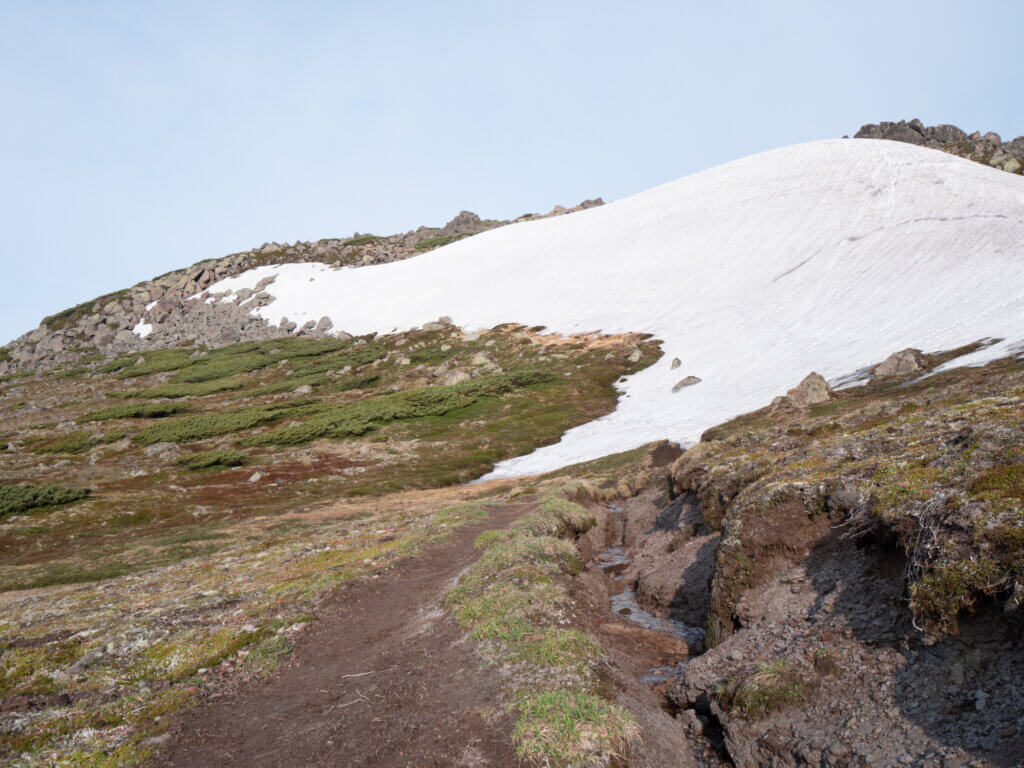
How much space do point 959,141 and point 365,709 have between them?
182m

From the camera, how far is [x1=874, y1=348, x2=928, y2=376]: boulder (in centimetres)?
3769

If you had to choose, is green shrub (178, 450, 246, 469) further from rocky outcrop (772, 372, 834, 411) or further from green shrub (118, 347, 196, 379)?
green shrub (118, 347, 196, 379)

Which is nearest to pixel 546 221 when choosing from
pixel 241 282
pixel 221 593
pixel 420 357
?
pixel 420 357

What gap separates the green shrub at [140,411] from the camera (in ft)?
277

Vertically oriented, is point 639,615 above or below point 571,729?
below

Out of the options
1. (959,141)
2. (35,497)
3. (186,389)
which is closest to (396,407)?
(35,497)

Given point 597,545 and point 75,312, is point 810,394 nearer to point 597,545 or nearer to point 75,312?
point 597,545

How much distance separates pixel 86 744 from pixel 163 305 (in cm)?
18148

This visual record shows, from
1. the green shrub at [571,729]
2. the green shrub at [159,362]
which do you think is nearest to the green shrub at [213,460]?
the green shrub at [571,729]

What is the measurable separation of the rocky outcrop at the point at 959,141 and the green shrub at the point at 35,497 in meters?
150

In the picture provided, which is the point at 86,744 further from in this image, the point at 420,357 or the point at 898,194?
the point at 898,194

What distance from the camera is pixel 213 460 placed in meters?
56.3

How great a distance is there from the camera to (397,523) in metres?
30.6

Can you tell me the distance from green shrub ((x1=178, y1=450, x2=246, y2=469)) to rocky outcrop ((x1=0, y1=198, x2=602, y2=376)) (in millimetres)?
72239
